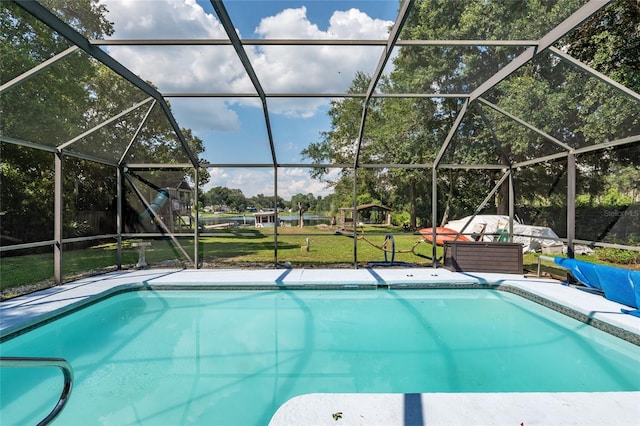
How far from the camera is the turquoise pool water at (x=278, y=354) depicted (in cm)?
288

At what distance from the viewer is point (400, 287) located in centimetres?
604

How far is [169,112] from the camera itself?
19.9ft

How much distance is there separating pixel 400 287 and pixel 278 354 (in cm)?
303

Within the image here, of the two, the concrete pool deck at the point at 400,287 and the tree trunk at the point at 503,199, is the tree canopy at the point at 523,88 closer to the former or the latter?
the tree trunk at the point at 503,199

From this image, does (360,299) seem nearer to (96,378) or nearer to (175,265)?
(96,378)

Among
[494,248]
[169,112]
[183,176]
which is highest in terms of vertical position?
[169,112]

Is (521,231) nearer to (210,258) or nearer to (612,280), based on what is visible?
(612,280)

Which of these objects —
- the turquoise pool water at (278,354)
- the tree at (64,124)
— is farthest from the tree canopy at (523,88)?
the tree at (64,124)

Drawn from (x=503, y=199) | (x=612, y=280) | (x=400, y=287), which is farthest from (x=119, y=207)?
(x=503, y=199)

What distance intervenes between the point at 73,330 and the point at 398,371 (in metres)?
4.31

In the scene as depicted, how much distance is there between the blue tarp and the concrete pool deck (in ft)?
0.53

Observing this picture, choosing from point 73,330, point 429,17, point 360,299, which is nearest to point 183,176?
point 73,330

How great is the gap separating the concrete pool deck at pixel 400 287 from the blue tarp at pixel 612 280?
16 centimetres

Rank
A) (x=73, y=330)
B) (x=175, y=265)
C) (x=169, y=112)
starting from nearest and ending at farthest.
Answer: (x=73, y=330)
(x=169, y=112)
(x=175, y=265)
